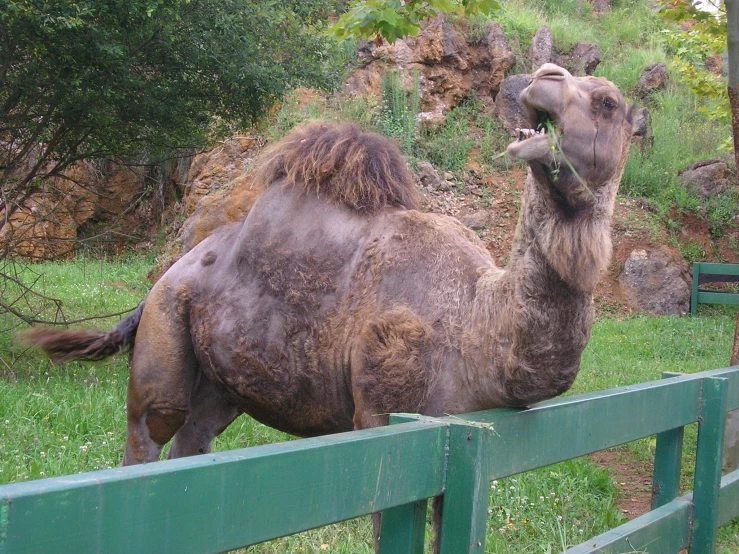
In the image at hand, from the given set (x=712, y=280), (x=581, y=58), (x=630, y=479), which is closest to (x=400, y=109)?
(x=581, y=58)

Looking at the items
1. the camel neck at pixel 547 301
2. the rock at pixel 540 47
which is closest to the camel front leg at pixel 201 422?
the camel neck at pixel 547 301

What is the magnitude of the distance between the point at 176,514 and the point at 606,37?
937 inches

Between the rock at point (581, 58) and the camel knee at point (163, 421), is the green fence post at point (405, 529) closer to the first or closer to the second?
the camel knee at point (163, 421)

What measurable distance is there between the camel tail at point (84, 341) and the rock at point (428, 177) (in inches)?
383

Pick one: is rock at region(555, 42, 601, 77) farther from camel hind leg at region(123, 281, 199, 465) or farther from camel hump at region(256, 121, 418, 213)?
camel hind leg at region(123, 281, 199, 465)

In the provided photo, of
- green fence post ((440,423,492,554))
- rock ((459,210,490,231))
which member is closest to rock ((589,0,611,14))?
rock ((459,210,490,231))

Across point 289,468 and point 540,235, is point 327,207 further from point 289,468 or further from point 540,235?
point 289,468

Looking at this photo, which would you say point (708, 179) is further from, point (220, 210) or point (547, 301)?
point (547, 301)

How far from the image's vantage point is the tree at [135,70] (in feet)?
20.5

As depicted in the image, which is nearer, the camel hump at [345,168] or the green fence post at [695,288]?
the camel hump at [345,168]

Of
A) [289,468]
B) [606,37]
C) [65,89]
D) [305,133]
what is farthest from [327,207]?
[606,37]

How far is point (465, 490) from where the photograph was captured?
7.14 ft

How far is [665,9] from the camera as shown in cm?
685

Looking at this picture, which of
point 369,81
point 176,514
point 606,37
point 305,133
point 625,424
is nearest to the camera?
point 176,514
